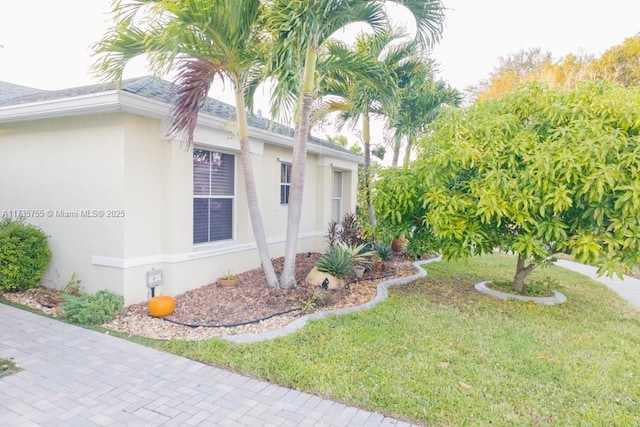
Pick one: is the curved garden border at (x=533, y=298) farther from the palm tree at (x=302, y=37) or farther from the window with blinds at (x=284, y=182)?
the window with blinds at (x=284, y=182)

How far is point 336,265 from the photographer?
25.0 feet

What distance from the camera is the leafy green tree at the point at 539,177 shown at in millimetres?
5242

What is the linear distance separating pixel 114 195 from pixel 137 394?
350cm

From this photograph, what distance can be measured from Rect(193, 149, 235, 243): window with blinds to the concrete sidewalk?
7.60m

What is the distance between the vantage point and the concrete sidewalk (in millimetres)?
8211

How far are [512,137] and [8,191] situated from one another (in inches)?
377

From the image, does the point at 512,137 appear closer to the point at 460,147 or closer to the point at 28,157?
the point at 460,147

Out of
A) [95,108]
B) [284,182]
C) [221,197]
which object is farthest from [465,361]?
[284,182]

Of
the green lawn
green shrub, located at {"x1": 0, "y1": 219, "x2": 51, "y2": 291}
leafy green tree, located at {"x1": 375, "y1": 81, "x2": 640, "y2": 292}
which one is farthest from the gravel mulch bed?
leafy green tree, located at {"x1": 375, "y1": 81, "x2": 640, "y2": 292}

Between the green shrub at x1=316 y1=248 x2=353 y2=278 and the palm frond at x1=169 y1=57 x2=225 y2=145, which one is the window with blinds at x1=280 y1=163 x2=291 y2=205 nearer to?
the green shrub at x1=316 y1=248 x2=353 y2=278

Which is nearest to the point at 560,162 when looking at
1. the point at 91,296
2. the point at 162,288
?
the point at 162,288

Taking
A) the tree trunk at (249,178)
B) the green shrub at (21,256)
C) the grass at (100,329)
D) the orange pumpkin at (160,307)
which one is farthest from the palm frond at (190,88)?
the green shrub at (21,256)

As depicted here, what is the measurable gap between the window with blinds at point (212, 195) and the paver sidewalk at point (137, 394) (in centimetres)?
322

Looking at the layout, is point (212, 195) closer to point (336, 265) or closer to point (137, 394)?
point (336, 265)
